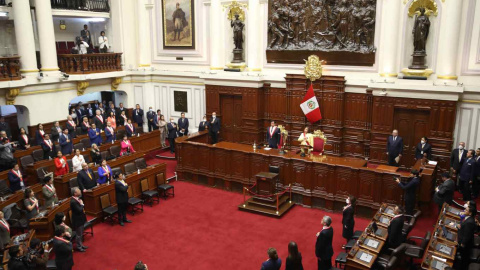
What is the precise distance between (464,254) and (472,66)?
720cm

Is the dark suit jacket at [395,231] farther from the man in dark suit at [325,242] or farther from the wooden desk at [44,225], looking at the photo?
the wooden desk at [44,225]

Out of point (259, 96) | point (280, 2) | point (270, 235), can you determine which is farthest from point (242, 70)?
point (270, 235)

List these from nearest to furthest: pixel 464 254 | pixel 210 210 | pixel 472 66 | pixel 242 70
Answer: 1. pixel 464 254
2. pixel 210 210
3. pixel 472 66
4. pixel 242 70

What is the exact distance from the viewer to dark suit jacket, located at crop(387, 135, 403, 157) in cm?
1266

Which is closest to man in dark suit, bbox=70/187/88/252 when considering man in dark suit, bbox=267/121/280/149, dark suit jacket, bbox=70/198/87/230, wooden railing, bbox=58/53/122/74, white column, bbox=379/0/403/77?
dark suit jacket, bbox=70/198/87/230

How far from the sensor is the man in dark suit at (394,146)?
12.6m

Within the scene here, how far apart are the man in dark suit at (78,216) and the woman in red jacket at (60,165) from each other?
117 inches

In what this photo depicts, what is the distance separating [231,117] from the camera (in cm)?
1720

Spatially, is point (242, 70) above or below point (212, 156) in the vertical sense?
above

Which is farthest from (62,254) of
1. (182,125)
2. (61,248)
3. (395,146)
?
(395,146)

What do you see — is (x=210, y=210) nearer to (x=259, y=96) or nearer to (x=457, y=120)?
A: (x=259, y=96)

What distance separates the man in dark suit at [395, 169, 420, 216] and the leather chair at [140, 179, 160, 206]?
6610 millimetres

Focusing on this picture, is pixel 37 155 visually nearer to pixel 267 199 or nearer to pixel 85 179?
pixel 85 179

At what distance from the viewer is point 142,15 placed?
62.5 ft
